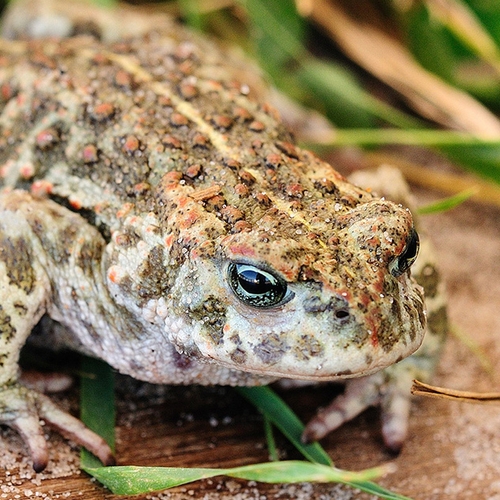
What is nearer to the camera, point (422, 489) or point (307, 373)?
point (307, 373)

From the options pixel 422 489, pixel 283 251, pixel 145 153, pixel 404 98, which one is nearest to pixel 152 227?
pixel 145 153

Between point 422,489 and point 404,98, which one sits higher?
point 404,98

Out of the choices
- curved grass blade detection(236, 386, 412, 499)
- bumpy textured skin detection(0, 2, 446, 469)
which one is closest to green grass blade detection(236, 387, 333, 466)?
curved grass blade detection(236, 386, 412, 499)

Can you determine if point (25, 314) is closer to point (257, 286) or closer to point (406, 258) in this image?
point (257, 286)

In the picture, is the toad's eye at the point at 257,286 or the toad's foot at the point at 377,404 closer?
the toad's eye at the point at 257,286

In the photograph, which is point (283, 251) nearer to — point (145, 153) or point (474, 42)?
point (145, 153)

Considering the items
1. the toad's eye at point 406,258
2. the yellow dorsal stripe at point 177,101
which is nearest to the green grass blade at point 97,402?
the yellow dorsal stripe at point 177,101

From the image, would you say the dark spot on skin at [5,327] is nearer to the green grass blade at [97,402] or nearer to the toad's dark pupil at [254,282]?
the green grass blade at [97,402]

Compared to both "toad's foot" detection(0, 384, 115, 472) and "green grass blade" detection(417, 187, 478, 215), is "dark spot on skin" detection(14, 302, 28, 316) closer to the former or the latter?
"toad's foot" detection(0, 384, 115, 472)
